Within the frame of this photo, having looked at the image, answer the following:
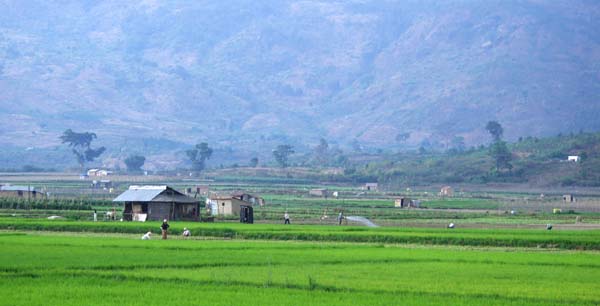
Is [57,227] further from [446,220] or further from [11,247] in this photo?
[446,220]

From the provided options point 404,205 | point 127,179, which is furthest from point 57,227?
point 127,179

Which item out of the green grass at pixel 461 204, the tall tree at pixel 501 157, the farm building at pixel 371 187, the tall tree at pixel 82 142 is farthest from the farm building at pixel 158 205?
the tall tree at pixel 82 142

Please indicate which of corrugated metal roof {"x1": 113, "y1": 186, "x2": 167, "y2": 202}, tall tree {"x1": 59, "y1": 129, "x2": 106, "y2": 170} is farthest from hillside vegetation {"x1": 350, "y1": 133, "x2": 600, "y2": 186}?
corrugated metal roof {"x1": 113, "y1": 186, "x2": 167, "y2": 202}

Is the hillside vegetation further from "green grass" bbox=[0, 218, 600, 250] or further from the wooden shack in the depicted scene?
"green grass" bbox=[0, 218, 600, 250]

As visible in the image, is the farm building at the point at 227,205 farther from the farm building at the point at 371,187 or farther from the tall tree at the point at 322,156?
the tall tree at the point at 322,156

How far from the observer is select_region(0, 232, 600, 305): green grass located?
21656 mm

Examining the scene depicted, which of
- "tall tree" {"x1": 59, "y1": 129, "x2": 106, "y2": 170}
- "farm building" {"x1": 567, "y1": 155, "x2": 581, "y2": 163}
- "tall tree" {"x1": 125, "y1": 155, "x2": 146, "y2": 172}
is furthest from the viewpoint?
"tall tree" {"x1": 59, "y1": 129, "x2": 106, "y2": 170}

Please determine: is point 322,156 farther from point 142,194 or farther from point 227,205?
point 142,194

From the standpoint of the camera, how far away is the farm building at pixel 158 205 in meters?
51.9

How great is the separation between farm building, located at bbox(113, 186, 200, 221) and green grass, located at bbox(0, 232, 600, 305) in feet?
58.3

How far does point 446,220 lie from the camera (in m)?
57.4

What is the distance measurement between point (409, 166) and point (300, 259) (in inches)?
3911

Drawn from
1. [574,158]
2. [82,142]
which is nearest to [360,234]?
[574,158]

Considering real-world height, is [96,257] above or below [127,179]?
below
